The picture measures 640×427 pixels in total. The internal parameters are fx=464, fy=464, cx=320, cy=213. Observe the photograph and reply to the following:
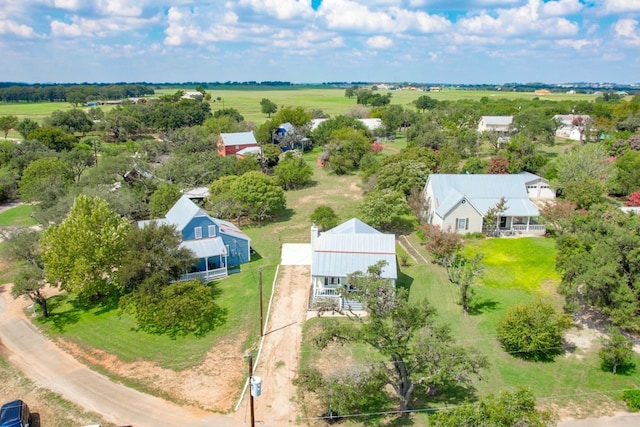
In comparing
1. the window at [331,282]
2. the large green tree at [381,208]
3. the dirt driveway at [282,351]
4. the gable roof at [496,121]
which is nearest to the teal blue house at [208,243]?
the dirt driveway at [282,351]

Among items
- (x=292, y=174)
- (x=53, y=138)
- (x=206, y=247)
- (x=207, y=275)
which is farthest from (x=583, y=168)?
(x=53, y=138)

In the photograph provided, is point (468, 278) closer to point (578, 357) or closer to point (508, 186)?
point (578, 357)

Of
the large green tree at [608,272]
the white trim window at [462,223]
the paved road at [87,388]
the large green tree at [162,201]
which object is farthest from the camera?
the large green tree at [162,201]

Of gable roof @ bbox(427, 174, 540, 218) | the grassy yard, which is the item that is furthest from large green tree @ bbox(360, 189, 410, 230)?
gable roof @ bbox(427, 174, 540, 218)

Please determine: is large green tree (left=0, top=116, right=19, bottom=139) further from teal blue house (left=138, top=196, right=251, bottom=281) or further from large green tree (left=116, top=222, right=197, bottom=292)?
large green tree (left=116, top=222, right=197, bottom=292)

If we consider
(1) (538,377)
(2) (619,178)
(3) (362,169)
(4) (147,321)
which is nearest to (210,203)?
(4) (147,321)

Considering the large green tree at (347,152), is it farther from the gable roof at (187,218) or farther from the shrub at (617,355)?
the shrub at (617,355)
